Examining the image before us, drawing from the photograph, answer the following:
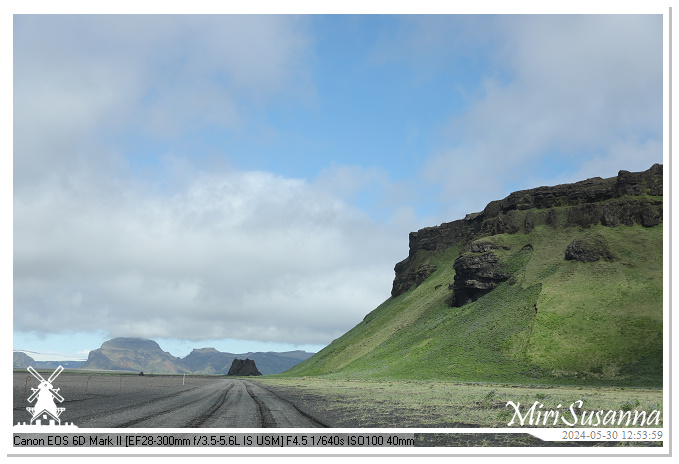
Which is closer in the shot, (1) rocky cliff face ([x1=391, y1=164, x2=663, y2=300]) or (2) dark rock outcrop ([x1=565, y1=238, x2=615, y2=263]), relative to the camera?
(2) dark rock outcrop ([x1=565, y1=238, x2=615, y2=263])

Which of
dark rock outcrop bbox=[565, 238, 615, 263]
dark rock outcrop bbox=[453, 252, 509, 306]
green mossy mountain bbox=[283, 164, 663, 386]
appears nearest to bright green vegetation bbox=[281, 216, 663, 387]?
green mossy mountain bbox=[283, 164, 663, 386]

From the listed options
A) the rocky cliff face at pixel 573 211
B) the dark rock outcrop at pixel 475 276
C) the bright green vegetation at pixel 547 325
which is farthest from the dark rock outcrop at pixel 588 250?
the dark rock outcrop at pixel 475 276

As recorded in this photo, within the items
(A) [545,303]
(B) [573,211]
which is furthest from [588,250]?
(B) [573,211]

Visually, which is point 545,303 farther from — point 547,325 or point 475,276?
point 475,276

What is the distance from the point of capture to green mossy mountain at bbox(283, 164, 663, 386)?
86.7 meters

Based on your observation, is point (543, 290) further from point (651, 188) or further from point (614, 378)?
point (651, 188)

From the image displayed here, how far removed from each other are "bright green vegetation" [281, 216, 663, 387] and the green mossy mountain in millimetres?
327

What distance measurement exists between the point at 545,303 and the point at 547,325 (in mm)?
9597

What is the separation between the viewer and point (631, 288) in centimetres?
10225

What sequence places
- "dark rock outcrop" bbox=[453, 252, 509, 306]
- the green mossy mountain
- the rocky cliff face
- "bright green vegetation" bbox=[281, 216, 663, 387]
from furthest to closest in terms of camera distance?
"dark rock outcrop" bbox=[453, 252, 509, 306] < the rocky cliff face < the green mossy mountain < "bright green vegetation" bbox=[281, 216, 663, 387]

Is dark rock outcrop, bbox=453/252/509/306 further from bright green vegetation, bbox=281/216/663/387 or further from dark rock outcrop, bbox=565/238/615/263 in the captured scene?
dark rock outcrop, bbox=565/238/615/263

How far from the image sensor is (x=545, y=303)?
106m
